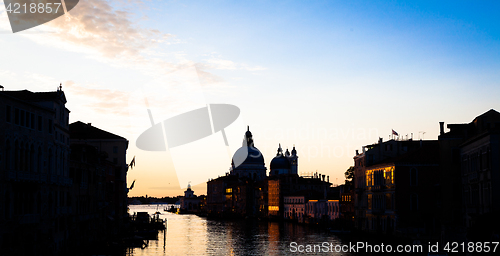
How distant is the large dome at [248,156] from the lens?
189875mm

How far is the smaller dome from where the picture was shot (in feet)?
539

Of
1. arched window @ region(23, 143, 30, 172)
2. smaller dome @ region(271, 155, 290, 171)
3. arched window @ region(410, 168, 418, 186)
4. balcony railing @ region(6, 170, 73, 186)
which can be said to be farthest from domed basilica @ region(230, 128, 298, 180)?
arched window @ region(23, 143, 30, 172)

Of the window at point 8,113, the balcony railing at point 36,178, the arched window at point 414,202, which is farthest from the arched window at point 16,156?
the arched window at point 414,202

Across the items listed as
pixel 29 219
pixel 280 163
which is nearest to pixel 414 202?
pixel 29 219

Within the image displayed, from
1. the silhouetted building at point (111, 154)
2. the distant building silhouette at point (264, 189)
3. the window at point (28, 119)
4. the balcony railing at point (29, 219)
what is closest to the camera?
the balcony railing at point (29, 219)

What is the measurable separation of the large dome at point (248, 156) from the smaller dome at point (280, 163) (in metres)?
24.3

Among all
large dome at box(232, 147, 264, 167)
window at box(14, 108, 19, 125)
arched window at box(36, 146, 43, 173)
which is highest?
large dome at box(232, 147, 264, 167)

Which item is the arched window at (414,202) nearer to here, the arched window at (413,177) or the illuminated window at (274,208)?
the arched window at (413,177)

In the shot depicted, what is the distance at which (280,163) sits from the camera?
540 feet

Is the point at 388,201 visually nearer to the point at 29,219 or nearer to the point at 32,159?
the point at 32,159

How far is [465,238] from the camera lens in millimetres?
36594

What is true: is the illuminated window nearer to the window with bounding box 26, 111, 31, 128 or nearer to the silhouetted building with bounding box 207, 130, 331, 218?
the silhouetted building with bounding box 207, 130, 331, 218

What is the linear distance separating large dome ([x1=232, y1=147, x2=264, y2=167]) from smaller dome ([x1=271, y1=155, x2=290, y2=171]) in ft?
79.8

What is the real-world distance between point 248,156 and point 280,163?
27246 millimetres
